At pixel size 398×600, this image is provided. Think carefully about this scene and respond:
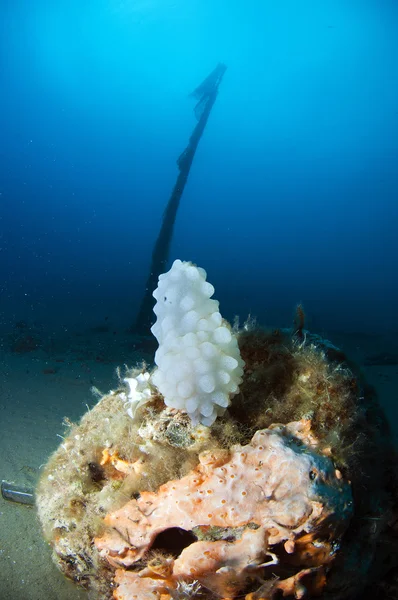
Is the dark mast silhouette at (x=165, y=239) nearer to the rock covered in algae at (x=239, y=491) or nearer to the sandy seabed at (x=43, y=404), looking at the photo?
the sandy seabed at (x=43, y=404)

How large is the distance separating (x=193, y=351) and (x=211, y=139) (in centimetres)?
13140

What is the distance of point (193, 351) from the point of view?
2.05 metres

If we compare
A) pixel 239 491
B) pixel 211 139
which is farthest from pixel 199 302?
pixel 211 139

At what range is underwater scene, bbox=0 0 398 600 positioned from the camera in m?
1.88

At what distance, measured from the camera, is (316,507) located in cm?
164

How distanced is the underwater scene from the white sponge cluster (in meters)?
0.02

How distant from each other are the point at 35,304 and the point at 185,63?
12068 cm

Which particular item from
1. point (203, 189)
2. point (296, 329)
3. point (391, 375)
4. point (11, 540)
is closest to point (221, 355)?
point (296, 329)

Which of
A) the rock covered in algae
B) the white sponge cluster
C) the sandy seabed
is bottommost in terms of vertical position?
the sandy seabed

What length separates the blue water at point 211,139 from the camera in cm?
6956

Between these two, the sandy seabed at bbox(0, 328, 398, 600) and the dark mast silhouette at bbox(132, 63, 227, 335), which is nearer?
the sandy seabed at bbox(0, 328, 398, 600)

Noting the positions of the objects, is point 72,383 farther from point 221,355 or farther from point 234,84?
point 234,84

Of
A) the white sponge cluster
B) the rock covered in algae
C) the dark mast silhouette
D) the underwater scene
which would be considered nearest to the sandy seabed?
the underwater scene

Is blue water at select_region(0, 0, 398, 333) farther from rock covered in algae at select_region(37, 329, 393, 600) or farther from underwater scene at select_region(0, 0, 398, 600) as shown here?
rock covered in algae at select_region(37, 329, 393, 600)
